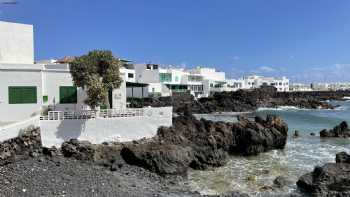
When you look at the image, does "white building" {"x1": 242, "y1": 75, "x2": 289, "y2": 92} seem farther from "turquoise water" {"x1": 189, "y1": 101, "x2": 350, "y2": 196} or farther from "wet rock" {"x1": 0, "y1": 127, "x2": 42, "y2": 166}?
"wet rock" {"x1": 0, "y1": 127, "x2": 42, "y2": 166}

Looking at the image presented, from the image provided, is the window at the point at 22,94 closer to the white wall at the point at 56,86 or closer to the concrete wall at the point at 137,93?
the white wall at the point at 56,86

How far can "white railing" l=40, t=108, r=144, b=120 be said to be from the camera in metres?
26.2

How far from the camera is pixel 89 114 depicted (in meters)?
27.1

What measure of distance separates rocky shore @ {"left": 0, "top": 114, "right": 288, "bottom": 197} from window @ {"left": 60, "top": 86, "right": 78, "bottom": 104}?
19.0 feet

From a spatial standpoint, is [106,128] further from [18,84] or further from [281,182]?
[281,182]

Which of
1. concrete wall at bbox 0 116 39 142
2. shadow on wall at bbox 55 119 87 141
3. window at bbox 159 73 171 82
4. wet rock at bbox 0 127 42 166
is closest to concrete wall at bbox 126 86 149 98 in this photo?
window at bbox 159 73 171 82

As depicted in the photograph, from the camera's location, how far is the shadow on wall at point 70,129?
2573cm

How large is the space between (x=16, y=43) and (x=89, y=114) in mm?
9333

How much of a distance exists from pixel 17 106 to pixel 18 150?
20.6ft

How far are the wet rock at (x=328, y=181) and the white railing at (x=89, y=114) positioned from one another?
1311cm

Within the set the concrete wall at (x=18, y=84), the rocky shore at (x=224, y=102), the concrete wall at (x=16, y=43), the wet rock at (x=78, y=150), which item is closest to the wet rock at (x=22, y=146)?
the wet rock at (x=78, y=150)

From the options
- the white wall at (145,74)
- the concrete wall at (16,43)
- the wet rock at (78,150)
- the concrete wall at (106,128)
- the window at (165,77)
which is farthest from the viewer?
the window at (165,77)

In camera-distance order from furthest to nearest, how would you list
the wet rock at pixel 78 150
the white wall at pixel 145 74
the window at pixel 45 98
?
the white wall at pixel 145 74 < the window at pixel 45 98 < the wet rock at pixel 78 150

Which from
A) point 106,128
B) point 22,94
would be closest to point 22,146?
point 106,128
